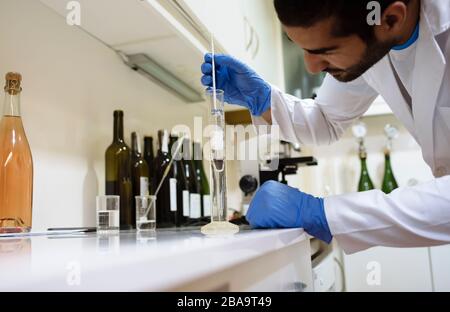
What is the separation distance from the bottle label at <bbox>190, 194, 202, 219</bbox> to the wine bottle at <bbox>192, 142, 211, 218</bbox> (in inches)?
2.3

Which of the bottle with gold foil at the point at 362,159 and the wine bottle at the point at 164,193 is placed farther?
the bottle with gold foil at the point at 362,159

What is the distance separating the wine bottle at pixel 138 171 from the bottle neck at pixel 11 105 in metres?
Answer: 0.42

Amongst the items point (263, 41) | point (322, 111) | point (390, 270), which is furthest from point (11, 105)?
point (390, 270)

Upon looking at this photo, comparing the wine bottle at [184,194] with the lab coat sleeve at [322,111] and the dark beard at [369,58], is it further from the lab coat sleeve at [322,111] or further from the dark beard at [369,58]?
the dark beard at [369,58]

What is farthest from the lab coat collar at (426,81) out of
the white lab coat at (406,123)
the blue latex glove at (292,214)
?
the blue latex glove at (292,214)

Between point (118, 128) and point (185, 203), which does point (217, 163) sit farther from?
point (185, 203)

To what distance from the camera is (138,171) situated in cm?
113

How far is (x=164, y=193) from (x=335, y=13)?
0.78m

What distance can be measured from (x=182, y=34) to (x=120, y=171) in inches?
16.0

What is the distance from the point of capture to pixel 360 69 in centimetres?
82

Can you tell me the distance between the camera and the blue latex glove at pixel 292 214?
2.26 ft
